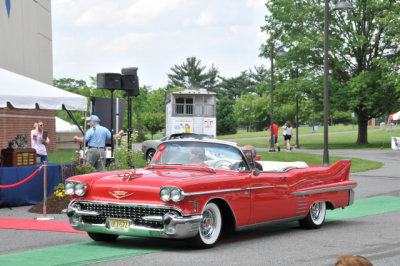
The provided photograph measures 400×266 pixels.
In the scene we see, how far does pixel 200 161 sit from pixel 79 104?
6493 millimetres

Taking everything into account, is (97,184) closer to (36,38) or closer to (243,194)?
(243,194)

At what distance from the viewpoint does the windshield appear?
901 centimetres

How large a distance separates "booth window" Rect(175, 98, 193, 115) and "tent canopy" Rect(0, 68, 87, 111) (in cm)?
2563

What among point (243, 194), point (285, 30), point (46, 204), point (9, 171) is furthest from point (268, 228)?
point (285, 30)

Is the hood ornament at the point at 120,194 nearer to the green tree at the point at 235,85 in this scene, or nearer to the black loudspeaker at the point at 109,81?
the black loudspeaker at the point at 109,81

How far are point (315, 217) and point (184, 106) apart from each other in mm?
30544

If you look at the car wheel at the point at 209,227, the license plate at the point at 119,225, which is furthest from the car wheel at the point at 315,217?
the license plate at the point at 119,225

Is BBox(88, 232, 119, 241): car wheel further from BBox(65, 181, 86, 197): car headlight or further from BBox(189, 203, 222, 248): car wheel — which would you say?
BBox(189, 203, 222, 248): car wheel

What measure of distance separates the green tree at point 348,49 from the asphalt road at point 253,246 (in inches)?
1287

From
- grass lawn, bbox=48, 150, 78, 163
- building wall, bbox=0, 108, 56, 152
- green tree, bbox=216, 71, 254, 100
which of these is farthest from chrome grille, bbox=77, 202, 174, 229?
green tree, bbox=216, 71, 254, 100

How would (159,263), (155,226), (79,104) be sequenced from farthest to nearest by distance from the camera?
(79,104), (155,226), (159,263)

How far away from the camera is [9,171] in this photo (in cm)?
1291

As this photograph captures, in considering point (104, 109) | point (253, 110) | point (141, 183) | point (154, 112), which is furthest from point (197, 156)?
point (253, 110)

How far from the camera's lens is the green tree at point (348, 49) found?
4284 centimetres
